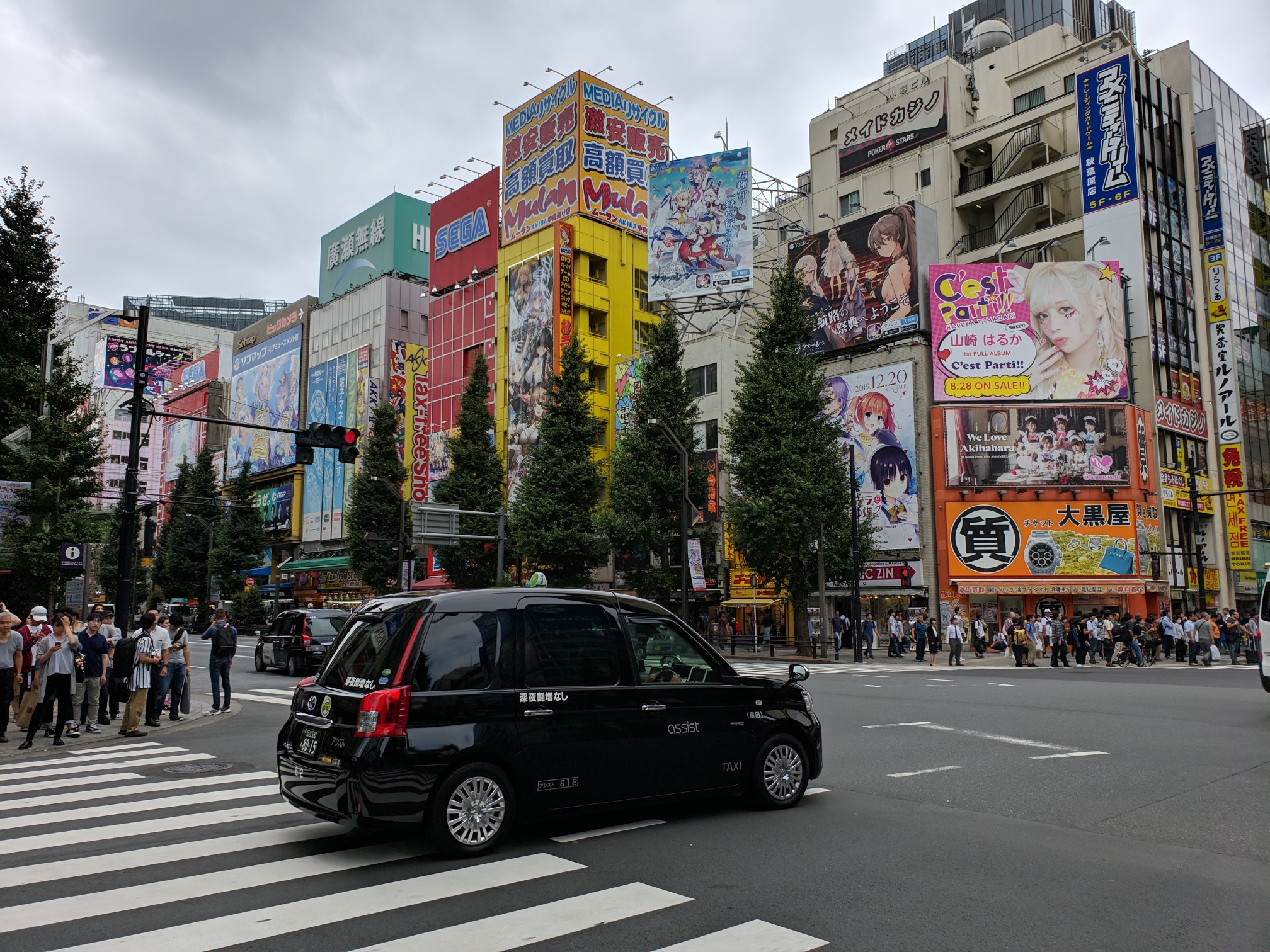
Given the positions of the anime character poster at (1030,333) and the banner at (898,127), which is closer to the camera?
the anime character poster at (1030,333)

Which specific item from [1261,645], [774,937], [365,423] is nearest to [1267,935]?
[774,937]

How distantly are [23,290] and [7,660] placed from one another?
1637 centimetres

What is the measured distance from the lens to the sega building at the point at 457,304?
59562mm

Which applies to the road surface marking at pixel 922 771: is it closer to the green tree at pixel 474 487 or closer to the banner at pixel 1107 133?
the green tree at pixel 474 487

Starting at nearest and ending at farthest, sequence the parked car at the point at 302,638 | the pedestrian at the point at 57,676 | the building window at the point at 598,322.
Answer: the pedestrian at the point at 57,676
the parked car at the point at 302,638
the building window at the point at 598,322

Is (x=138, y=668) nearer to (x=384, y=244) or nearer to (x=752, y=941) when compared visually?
(x=752, y=941)

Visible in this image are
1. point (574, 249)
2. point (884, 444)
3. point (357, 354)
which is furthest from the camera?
point (357, 354)

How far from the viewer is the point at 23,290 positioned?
24.0 metres

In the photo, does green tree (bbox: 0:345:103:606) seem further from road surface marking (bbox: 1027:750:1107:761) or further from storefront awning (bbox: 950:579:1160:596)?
storefront awning (bbox: 950:579:1160:596)

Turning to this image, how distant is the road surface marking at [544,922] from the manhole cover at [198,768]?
6.42m

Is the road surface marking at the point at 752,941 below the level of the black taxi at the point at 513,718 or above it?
below

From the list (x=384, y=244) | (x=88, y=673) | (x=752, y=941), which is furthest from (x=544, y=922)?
(x=384, y=244)

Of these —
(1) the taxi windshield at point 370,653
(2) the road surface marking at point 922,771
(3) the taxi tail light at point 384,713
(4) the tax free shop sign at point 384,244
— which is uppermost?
(4) the tax free shop sign at point 384,244

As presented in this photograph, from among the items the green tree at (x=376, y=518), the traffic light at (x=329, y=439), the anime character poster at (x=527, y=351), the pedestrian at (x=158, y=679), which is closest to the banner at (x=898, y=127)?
the anime character poster at (x=527, y=351)
